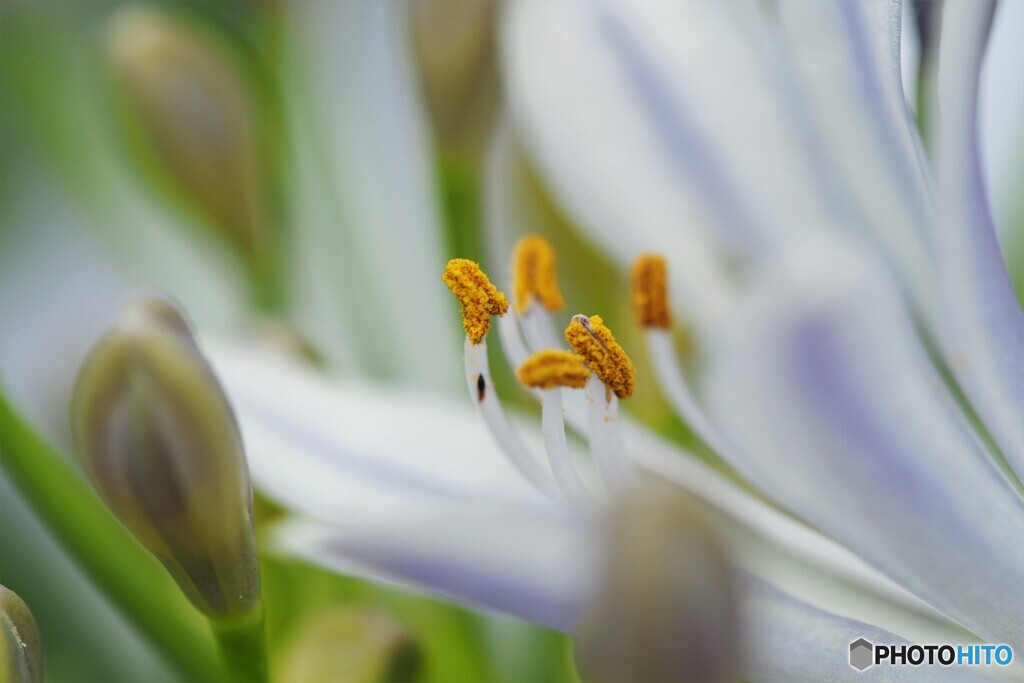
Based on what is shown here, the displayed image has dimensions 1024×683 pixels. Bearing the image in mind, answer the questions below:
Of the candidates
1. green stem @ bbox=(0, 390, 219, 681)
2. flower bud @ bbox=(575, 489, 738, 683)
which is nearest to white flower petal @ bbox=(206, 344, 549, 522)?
A: green stem @ bbox=(0, 390, 219, 681)

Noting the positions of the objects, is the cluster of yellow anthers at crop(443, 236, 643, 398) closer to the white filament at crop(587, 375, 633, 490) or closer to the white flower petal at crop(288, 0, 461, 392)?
the white filament at crop(587, 375, 633, 490)

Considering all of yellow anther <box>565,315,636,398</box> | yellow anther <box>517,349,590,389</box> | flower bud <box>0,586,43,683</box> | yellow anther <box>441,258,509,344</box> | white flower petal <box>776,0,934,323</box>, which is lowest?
flower bud <box>0,586,43,683</box>

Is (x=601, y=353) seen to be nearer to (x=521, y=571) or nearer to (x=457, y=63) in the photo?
(x=521, y=571)

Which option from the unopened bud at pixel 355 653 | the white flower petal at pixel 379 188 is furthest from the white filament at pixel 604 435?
the white flower petal at pixel 379 188

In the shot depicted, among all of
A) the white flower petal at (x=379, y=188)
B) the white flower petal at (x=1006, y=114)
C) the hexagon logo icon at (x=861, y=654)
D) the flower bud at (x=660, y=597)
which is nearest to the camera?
the flower bud at (x=660, y=597)

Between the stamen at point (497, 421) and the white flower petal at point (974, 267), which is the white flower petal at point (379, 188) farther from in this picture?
the white flower petal at point (974, 267)

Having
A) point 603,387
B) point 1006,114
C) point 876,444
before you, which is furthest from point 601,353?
point 1006,114

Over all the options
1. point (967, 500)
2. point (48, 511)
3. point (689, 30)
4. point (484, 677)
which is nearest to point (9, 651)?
point (48, 511)
